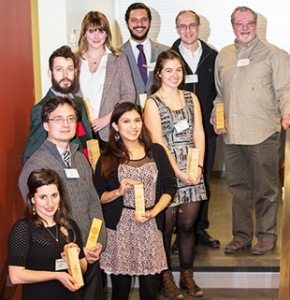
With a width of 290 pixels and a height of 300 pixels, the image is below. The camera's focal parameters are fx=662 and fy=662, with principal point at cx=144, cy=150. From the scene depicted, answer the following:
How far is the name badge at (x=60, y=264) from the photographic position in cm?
299

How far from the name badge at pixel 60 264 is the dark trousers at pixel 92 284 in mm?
398

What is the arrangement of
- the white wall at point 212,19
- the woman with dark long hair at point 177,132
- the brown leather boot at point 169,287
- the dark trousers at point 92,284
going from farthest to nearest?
the white wall at point 212,19 < the brown leather boot at point 169,287 < the woman with dark long hair at point 177,132 < the dark trousers at point 92,284

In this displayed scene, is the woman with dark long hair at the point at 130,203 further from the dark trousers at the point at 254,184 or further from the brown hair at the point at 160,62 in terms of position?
the dark trousers at the point at 254,184

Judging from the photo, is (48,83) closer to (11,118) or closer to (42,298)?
(11,118)

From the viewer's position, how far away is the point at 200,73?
4.70 m

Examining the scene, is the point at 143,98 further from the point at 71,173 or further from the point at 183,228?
the point at 71,173

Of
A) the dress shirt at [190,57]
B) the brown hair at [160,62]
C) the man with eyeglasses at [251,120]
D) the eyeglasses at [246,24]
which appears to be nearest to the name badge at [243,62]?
the man with eyeglasses at [251,120]

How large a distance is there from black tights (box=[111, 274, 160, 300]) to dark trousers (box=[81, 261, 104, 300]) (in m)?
0.26

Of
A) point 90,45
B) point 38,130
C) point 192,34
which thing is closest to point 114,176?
point 38,130

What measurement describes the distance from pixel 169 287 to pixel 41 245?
57.2 inches

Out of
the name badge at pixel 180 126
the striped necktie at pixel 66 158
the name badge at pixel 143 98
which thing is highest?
the name badge at pixel 143 98

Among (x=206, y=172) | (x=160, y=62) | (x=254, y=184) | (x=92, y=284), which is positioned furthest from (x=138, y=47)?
(x=92, y=284)

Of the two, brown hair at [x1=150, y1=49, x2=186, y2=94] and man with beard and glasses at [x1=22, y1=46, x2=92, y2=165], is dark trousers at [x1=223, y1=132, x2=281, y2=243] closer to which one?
brown hair at [x1=150, y1=49, x2=186, y2=94]

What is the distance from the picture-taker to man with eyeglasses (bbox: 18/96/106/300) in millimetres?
3264
